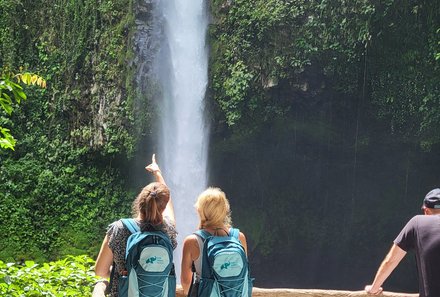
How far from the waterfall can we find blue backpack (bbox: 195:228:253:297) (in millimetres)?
11766

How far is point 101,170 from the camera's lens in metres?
15.4

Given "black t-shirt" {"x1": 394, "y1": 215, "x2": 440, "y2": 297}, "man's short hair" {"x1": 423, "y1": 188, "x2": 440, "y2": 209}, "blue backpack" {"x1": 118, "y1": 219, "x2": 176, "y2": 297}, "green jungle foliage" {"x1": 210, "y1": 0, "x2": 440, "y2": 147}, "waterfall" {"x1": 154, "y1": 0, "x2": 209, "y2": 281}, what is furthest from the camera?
"waterfall" {"x1": 154, "y1": 0, "x2": 209, "y2": 281}

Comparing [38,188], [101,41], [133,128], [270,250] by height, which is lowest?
[270,250]

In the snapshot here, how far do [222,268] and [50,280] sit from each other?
1715mm

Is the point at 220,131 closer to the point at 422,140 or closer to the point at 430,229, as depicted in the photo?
the point at 422,140

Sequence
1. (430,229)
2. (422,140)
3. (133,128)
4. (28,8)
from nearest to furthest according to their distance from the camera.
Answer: (430,229)
(422,140)
(133,128)
(28,8)

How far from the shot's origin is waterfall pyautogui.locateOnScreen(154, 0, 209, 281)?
1522cm

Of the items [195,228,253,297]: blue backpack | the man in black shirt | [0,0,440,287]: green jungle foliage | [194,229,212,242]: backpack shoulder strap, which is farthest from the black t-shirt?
[0,0,440,287]: green jungle foliage

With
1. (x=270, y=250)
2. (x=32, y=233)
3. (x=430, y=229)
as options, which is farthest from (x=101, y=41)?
(x=430, y=229)

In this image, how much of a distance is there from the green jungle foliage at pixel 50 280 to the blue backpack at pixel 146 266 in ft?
3.84

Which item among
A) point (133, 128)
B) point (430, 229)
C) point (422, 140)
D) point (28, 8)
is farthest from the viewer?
point (28, 8)

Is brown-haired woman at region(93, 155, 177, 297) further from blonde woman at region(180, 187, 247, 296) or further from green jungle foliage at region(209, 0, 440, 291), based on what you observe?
green jungle foliage at region(209, 0, 440, 291)

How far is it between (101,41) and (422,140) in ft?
24.5

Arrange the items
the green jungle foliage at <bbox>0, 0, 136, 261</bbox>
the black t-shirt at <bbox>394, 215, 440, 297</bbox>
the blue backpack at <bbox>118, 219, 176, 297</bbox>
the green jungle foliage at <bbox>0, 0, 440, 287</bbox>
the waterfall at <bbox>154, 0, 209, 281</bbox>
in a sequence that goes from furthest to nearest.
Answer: the waterfall at <bbox>154, 0, 209, 281</bbox> < the green jungle foliage at <bbox>0, 0, 136, 261</bbox> < the green jungle foliage at <bbox>0, 0, 440, 287</bbox> < the black t-shirt at <bbox>394, 215, 440, 297</bbox> < the blue backpack at <bbox>118, 219, 176, 297</bbox>
